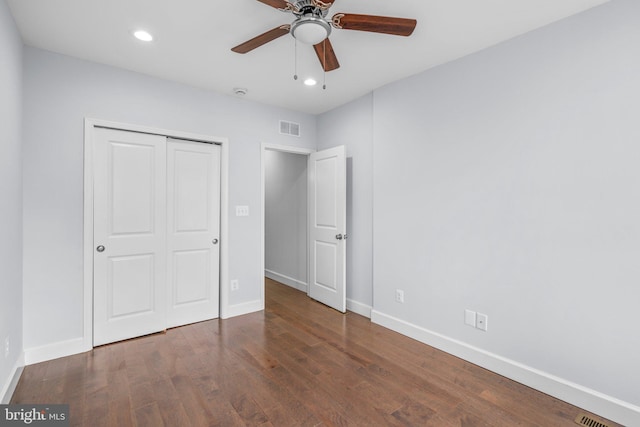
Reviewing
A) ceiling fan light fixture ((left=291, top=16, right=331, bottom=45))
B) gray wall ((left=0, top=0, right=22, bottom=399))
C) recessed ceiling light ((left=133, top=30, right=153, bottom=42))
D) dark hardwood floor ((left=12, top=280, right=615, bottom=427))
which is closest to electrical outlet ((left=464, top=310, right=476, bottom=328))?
dark hardwood floor ((left=12, top=280, right=615, bottom=427))

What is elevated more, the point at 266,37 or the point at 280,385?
the point at 266,37

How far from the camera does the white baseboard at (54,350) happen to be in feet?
8.41

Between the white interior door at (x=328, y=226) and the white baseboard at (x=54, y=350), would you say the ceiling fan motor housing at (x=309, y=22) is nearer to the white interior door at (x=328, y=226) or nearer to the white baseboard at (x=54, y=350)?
the white interior door at (x=328, y=226)

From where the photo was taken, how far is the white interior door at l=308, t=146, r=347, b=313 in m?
3.84

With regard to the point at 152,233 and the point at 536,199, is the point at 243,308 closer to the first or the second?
the point at 152,233

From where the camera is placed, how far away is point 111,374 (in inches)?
95.7

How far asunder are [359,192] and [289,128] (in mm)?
1347

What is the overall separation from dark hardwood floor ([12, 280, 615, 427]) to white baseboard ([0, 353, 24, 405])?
4cm

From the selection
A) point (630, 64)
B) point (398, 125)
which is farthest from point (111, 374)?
point (630, 64)

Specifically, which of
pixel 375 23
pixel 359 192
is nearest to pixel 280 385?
pixel 359 192

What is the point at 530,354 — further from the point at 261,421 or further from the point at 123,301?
the point at 123,301

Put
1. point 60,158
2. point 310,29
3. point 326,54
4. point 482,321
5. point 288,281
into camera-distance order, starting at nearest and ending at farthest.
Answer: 1. point 310,29
2. point 326,54
3. point 482,321
4. point 60,158
5. point 288,281
